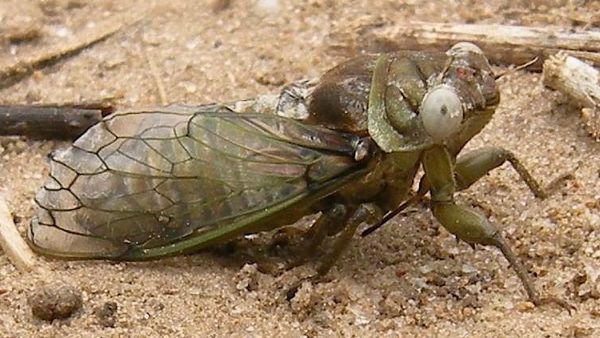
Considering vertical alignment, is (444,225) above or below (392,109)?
below

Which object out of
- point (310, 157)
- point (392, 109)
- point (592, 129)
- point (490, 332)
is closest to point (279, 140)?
point (310, 157)

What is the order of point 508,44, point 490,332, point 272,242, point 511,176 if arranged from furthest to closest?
point 508,44
point 511,176
point 272,242
point 490,332

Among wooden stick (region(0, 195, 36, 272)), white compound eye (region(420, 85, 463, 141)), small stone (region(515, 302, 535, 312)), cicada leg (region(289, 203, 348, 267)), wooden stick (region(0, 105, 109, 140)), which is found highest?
white compound eye (region(420, 85, 463, 141))

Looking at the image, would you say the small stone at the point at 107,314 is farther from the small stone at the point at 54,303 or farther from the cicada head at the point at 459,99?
the cicada head at the point at 459,99

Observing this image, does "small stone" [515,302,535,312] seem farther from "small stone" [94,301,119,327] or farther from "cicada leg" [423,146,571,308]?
"small stone" [94,301,119,327]

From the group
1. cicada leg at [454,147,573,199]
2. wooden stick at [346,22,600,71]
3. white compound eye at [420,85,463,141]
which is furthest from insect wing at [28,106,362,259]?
wooden stick at [346,22,600,71]

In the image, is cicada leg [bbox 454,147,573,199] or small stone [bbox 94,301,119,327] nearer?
small stone [bbox 94,301,119,327]

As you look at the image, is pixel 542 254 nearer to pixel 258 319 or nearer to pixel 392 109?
pixel 392 109
